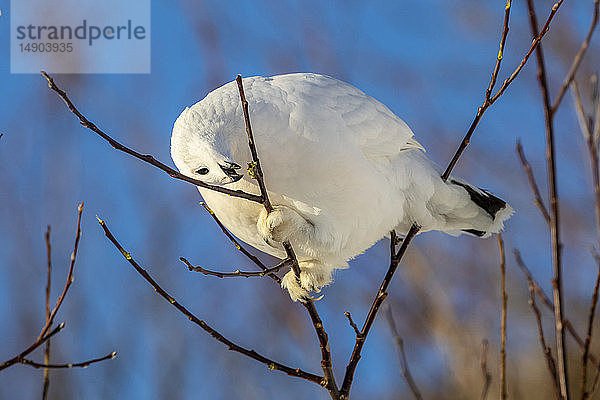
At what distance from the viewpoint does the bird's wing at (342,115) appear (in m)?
2.82

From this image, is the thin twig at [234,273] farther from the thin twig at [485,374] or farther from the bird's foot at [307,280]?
the thin twig at [485,374]

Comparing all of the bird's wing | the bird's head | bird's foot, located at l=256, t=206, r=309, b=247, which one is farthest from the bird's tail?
the bird's head

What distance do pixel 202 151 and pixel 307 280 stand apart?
0.91m

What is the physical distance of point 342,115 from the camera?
118 inches

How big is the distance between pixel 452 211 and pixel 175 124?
1759 millimetres

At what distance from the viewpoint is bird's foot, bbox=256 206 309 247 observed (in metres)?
2.79

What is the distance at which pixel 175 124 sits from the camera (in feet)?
9.10

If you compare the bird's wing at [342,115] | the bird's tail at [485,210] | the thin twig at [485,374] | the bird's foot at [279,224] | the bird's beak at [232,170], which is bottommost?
the thin twig at [485,374]

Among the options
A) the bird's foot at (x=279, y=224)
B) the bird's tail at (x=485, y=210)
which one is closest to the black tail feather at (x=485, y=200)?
the bird's tail at (x=485, y=210)

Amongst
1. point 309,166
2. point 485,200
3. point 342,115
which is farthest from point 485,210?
point 309,166

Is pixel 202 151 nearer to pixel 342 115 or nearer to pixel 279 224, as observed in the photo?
pixel 279 224

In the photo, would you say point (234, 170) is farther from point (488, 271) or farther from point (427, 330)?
point (488, 271)

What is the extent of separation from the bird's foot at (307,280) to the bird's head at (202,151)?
0.75 m

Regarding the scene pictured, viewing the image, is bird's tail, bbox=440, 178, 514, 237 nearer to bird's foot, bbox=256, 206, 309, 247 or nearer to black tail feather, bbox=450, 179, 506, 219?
black tail feather, bbox=450, 179, 506, 219
